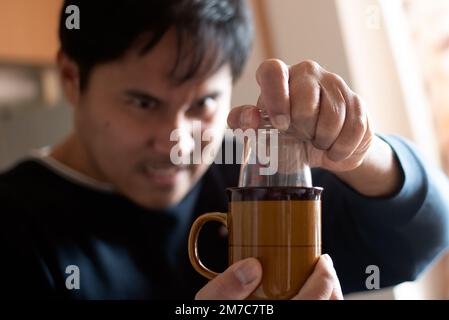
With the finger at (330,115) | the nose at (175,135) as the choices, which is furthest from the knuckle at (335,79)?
the nose at (175,135)

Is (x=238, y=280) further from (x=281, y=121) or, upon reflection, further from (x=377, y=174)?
(x=377, y=174)

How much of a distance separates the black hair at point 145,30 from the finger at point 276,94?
0.22 m

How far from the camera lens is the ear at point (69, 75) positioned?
60 centimetres

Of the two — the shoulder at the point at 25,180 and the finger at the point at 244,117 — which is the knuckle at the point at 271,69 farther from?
the shoulder at the point at 25,180

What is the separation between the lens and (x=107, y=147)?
677 mm

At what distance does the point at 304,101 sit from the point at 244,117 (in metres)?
0.04

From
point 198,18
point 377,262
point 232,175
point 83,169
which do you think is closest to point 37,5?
point 83,169

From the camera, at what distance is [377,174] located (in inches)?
19.6

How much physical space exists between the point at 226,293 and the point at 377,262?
0.80 ft

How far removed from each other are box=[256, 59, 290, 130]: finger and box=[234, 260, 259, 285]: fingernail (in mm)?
91

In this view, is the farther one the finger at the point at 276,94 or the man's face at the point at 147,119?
the man's face at the point at 147,119

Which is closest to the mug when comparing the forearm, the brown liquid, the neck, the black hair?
the brown liquid

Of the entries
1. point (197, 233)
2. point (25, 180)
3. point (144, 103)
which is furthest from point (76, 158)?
point (197, 233)

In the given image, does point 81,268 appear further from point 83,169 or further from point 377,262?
point 377,262
